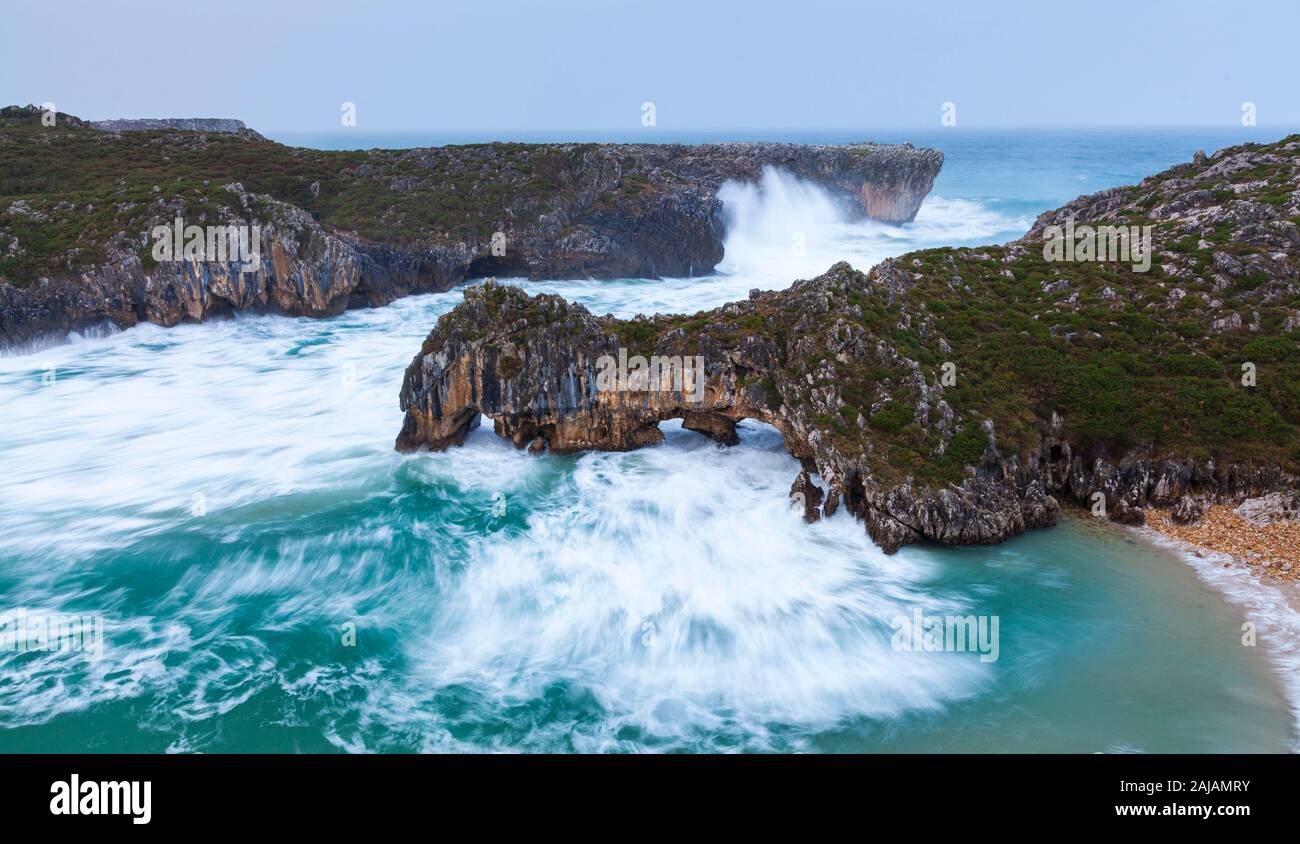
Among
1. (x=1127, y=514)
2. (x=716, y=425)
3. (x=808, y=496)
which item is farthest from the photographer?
(x=716, y=425)

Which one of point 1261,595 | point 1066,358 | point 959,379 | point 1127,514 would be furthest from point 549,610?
point 1066,358

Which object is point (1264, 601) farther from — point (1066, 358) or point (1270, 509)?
point (1066, 358)

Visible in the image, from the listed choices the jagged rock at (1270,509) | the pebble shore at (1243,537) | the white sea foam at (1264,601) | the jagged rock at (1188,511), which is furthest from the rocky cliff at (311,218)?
the white sea foam at (1264,601)

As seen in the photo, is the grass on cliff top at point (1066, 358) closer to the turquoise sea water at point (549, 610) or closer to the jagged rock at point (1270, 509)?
the jagged rock at point (1270, 509)

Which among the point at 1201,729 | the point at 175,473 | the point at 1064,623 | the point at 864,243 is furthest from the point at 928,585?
the point at 864,243

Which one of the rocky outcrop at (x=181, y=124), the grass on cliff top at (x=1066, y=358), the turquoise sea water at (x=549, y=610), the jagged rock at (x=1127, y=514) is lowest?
the turquoise sea water at (x=549, y=610)

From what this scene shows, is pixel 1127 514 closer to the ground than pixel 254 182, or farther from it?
closer to the ground
